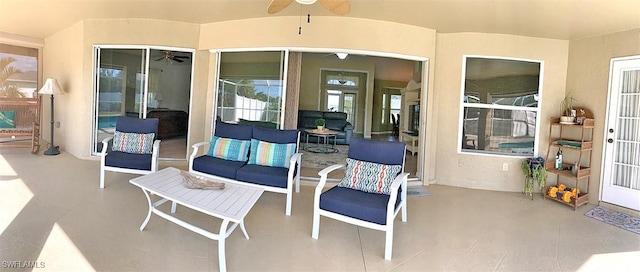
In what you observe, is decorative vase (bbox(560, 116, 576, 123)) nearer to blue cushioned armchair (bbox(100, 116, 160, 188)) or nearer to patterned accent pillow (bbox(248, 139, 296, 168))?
patterned accent pillow (bbox(248, 139, 296, 168))

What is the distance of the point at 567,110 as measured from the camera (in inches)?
174

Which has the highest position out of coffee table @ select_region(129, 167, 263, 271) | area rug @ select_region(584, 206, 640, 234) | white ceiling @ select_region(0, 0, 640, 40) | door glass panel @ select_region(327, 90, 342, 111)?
white ceiling @ select_region(0, 0, 640, 40)

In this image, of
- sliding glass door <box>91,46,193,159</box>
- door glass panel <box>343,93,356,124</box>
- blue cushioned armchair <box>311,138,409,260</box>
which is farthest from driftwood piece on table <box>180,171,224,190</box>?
door glass panel <box>343,93,356,124</box>

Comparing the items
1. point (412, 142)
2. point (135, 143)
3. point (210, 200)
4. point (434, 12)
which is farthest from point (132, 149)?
point (412, 142)

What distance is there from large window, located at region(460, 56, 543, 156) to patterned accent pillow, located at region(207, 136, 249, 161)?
3106 mm

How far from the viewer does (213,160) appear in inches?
149

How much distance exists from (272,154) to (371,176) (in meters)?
1.30

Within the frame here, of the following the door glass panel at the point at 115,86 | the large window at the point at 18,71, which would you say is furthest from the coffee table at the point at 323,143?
the large window at the point at 18,71

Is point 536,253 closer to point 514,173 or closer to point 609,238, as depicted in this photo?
point 609,238

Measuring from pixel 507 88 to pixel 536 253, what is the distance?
276 cm

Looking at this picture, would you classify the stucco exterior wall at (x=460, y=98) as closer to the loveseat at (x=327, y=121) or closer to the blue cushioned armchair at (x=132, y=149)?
the blue cushioned armchair at (x=132, y=149)

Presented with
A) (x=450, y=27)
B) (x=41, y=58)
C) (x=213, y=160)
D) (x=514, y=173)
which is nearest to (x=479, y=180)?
(x=514, y=173)

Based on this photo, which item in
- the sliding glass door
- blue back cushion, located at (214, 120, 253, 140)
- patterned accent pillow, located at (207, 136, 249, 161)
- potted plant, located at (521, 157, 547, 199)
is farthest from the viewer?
the sliding glass door

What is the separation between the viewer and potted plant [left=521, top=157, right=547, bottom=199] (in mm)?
4312
